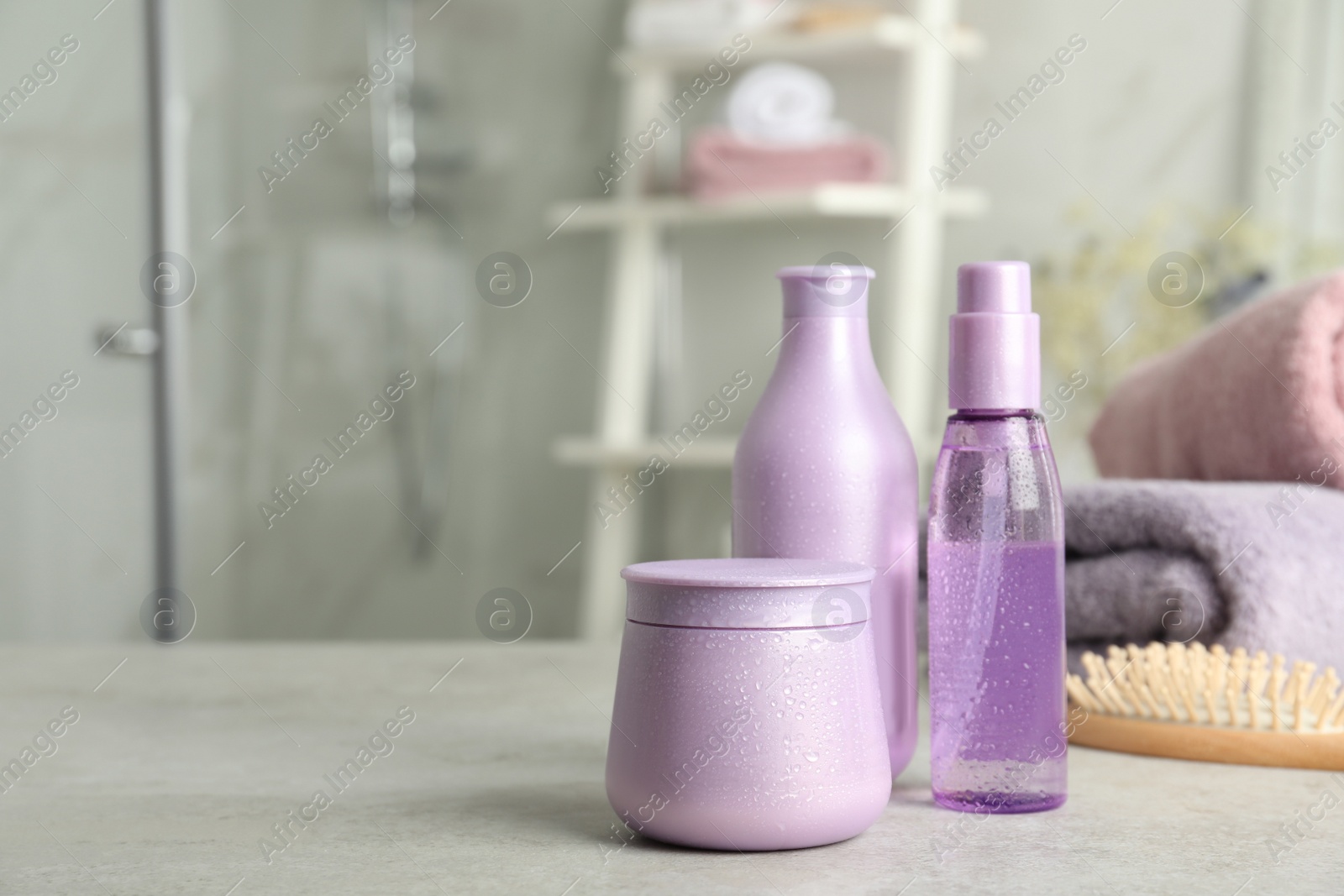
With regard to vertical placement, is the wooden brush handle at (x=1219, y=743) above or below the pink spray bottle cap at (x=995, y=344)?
below

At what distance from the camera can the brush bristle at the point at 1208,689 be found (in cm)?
52

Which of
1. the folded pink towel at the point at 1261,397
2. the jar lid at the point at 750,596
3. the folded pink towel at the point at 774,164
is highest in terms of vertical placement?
the folded pink towel at the point at 774,164

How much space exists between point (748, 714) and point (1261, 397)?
0.41 m

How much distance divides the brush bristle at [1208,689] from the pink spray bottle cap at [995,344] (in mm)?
150

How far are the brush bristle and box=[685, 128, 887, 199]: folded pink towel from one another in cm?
108

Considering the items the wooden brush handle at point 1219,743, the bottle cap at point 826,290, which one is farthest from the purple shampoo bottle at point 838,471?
the wooden brush handle at point 1219,743

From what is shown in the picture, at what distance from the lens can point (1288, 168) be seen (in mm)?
1467

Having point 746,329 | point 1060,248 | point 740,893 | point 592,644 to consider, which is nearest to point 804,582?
point 740,893

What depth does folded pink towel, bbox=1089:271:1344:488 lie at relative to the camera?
0.65 metres

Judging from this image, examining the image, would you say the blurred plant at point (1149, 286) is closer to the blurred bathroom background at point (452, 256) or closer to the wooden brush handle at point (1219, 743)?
the blurred bathroom background at point (452, 256)

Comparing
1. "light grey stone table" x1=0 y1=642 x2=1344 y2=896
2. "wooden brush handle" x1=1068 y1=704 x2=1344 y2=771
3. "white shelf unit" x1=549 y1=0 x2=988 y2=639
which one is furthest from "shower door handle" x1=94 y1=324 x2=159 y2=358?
"wooden brush handle" x1=1068 y1=704 x2=1344 y2=771

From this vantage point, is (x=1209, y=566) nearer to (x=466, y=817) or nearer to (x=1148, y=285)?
(x=466, y=817)

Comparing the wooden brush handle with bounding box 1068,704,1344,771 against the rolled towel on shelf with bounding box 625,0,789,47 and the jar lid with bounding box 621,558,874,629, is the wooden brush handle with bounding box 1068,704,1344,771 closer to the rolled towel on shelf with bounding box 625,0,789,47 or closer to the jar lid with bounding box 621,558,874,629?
the jar lid with bounding box 621,558,874,629

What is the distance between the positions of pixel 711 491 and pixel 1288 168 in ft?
2.76
